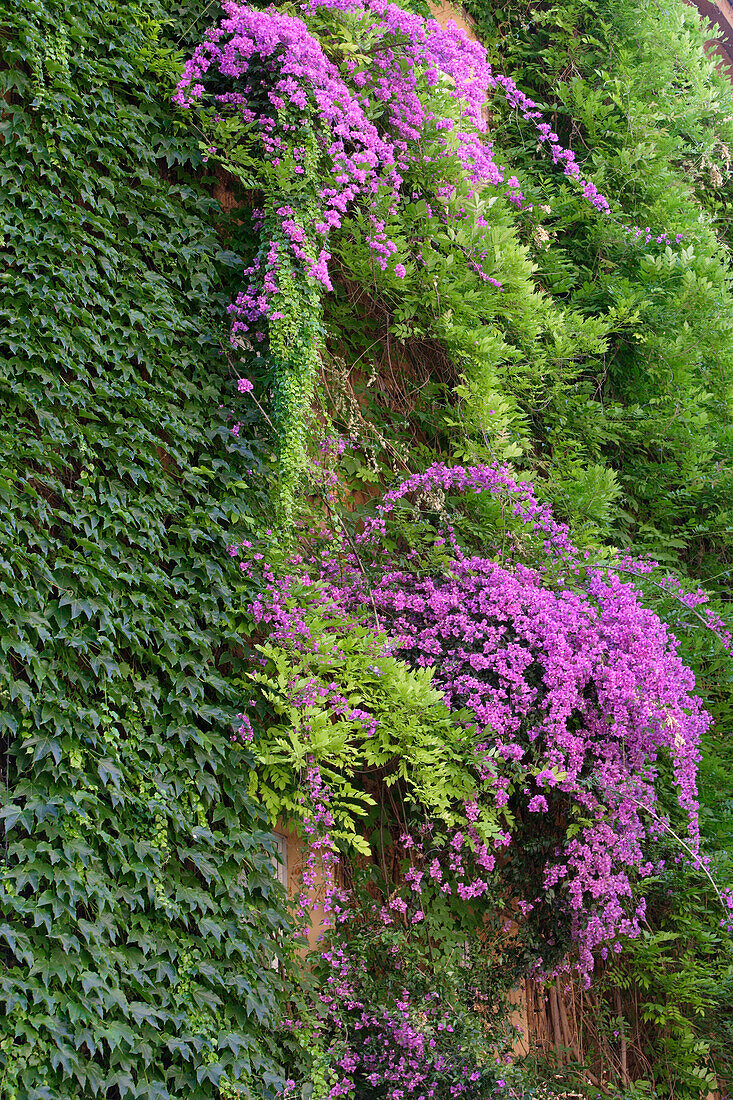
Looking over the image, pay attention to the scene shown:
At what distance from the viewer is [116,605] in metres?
3.20

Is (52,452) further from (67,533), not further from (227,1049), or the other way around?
(227,1049)

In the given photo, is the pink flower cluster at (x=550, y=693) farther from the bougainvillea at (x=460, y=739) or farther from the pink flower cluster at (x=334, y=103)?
the pink flower cluster at (x=334, y=103)

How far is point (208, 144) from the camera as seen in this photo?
3975mm

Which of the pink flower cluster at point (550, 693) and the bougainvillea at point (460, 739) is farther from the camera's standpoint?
the pink flower cluster at point (550, 693)

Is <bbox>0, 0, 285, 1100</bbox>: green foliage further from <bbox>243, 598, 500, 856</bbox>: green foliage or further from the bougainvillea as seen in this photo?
the bougainvillea

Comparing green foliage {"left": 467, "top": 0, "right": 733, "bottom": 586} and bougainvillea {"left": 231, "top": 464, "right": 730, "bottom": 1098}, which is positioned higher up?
green foliage {"left": 467, "top": 0, "right": 733, "bottom": 586}

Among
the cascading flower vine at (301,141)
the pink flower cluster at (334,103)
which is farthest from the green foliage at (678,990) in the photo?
the pink flower cluster at (334,103)

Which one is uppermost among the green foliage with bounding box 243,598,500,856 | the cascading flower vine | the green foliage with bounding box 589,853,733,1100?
the cascading flower vine

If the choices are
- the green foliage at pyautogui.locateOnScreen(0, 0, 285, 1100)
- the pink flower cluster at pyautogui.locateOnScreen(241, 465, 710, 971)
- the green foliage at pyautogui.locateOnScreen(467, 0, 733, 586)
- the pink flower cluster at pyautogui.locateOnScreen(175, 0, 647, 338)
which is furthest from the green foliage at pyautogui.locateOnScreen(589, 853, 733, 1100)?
the pink flower cluster at pyautogui.locateOnScreen(175, 0, 647, 338)

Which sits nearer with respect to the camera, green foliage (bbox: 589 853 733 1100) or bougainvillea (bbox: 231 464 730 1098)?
bougainvillea (bbox: 231 464 730 1098)

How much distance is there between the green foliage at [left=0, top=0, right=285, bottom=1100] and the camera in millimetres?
2775

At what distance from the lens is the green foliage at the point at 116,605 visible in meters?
2.78

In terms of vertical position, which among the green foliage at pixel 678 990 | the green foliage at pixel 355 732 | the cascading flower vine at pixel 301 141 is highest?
the cascading flower vine at pixel 301 141

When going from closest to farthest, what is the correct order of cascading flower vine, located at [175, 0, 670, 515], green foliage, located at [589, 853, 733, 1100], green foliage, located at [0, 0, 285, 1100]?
green foliage, located at [0, 0, 285, 1100] → cascading flower vine, located at [175, 0, 670, 515] → green foliage, located at [589, 853, 733, 1100]
